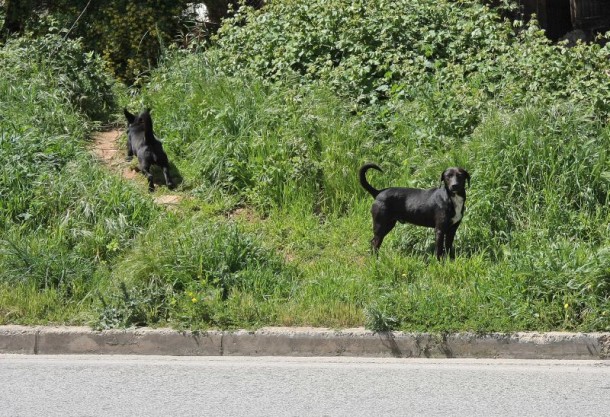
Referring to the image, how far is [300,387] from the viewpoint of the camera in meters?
6.53

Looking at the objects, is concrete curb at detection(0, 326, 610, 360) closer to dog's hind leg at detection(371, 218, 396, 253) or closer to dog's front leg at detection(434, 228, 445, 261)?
dog's front leg at detection(434, 228, 445, 261)

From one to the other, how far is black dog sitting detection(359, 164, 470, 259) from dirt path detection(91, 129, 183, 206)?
2.50 metres

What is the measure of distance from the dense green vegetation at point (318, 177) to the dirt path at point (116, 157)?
0.18 m

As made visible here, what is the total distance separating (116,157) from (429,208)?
14.7 feet

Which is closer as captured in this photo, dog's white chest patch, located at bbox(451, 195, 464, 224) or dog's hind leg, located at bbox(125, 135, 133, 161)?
dog's white chest patch, located at bbox(451, 195, 464, 224)

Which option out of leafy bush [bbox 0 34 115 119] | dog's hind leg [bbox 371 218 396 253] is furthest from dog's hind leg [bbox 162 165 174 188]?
dog's hind leg [bbox 371 218 396 253]

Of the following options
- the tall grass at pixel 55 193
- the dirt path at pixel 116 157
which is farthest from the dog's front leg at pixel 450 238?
the dirt path at pixel 116 157

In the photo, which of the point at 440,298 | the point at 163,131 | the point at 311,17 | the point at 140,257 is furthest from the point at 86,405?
the point at 311,17

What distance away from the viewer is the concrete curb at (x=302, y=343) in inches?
276

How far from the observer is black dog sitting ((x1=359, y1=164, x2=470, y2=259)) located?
27.8 feet

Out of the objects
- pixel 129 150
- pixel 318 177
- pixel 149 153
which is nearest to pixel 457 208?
pixel 318 177

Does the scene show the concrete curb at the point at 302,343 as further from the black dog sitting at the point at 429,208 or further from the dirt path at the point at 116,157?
the dirt path at the point at 116,157

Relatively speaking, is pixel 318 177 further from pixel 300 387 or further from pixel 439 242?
pixel 300 387

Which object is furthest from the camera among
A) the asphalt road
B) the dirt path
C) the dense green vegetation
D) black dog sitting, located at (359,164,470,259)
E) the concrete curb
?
the dirt path
